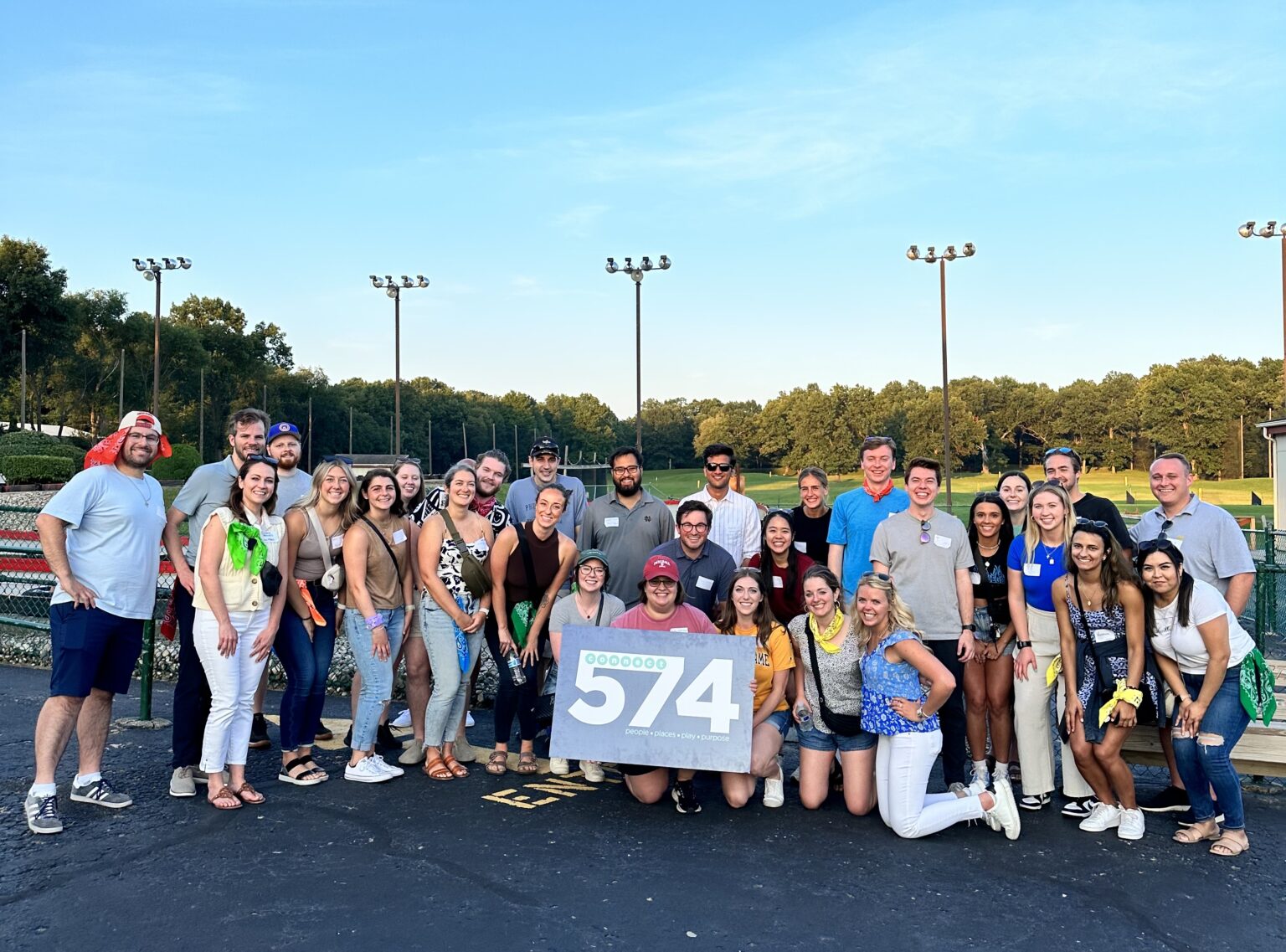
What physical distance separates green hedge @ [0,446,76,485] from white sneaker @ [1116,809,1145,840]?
1219 inches

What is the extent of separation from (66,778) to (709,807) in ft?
12.7

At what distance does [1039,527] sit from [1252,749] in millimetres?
1691

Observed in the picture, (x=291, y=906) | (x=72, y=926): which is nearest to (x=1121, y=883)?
(x=291, y=906)

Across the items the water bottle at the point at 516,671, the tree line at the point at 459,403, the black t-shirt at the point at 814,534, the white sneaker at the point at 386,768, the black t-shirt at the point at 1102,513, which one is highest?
the tree line at the point at 459,403

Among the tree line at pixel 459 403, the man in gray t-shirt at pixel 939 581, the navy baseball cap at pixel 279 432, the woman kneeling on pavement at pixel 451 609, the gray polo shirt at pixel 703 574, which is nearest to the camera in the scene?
the man in gray t-shirt at pixel 939 581

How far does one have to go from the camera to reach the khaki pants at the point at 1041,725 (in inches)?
210

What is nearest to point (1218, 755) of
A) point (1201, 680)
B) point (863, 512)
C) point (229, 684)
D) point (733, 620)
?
point (1201, 680)

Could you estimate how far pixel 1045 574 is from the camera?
5336 mm

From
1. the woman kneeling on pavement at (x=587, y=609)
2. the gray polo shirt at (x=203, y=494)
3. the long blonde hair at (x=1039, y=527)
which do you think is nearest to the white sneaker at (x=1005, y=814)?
the long blonde hair at (x=1039, y=527)

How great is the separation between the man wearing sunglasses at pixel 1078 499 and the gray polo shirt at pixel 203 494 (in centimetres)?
496

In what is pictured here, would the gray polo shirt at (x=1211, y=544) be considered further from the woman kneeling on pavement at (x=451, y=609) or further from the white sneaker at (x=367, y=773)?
the white sneaker at (x=367, y=773)

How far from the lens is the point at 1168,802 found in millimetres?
5402

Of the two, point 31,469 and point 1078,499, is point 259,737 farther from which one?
point 31,469

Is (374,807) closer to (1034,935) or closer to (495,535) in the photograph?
(495,535)
